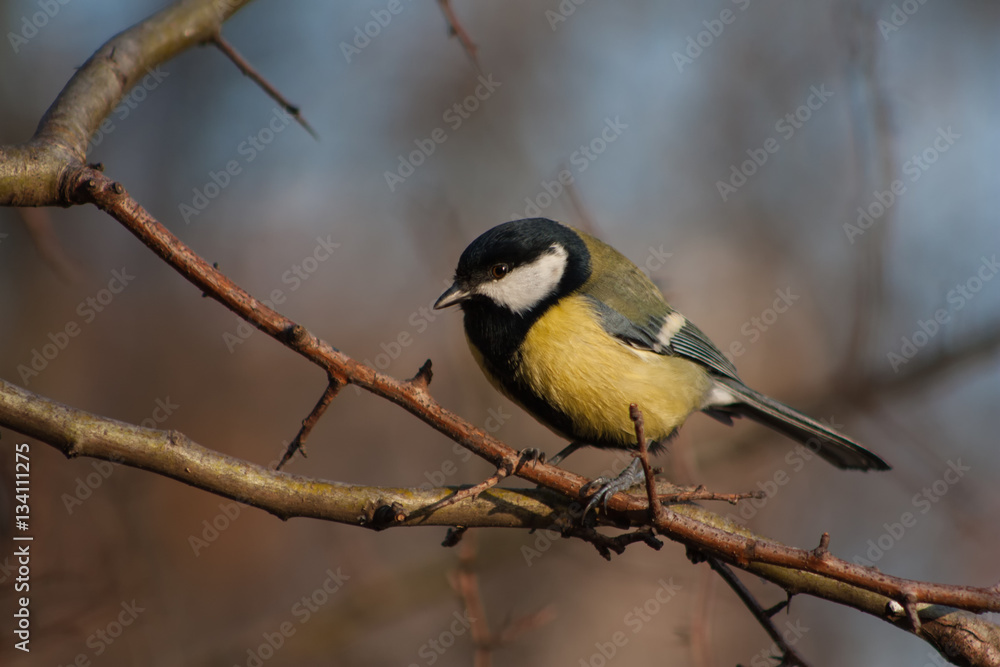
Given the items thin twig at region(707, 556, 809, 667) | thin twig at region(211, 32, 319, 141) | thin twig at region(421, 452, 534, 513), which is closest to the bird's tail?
thin twig at region(707, 556, 809, 667)

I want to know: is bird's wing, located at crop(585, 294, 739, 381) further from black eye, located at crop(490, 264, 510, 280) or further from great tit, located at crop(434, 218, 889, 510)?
black eye, located at crop(490, 264, 510, 280)

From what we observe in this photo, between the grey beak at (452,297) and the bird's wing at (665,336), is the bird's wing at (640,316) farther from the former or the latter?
the grey beak at (452,297)

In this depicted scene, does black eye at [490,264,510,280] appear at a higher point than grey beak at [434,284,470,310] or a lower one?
higher

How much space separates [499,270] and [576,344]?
455 millimetres

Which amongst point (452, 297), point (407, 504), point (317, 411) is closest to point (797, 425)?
point (452, 297)

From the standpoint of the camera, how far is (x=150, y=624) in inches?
162

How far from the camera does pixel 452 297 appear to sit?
312 centimetres

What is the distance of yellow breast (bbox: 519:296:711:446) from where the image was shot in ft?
9.89

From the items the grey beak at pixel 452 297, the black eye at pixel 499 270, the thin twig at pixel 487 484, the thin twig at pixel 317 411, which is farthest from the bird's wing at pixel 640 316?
the thin twig at pixel 317 411

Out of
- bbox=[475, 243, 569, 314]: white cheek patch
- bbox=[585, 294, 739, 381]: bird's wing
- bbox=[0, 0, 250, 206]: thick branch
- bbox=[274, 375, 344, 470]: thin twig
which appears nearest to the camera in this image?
bbox=[274, 375, 344, 470]: thin twig

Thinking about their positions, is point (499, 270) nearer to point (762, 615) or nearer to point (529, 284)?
point (529, 284)

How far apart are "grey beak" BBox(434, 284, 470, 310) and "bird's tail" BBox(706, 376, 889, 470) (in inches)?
57.4

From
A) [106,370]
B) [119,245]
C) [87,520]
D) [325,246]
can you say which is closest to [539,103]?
[325,246]

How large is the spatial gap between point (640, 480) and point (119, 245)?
17.8 feet
